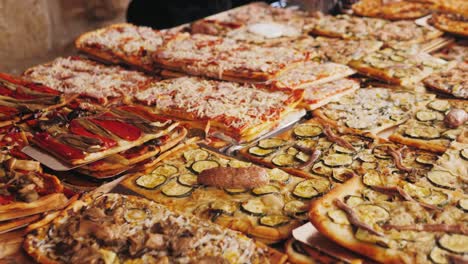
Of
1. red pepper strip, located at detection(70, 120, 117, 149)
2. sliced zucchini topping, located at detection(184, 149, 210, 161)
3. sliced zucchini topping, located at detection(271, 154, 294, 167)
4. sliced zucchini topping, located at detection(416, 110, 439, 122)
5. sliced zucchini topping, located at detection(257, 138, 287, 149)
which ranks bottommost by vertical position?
sliced zucchini topping, located at detection(271, 154, 294, 167)

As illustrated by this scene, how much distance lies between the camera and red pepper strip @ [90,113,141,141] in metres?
4.49

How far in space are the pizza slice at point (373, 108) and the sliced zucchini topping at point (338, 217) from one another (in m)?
1.92

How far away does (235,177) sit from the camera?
13.3 ft

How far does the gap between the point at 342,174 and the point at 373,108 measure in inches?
66.2

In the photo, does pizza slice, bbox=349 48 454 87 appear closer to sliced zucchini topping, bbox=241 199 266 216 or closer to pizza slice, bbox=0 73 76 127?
sliced zucchini topping, bbox=241 199 266 216

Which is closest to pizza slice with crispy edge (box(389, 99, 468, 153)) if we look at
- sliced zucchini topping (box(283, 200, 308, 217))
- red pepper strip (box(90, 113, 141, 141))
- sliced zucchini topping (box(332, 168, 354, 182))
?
sliced zucchini topping (box(332, 168, 354, 182))

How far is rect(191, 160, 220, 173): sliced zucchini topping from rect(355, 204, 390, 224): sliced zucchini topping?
1366mm

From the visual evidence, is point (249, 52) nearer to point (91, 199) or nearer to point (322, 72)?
point (322, 72)

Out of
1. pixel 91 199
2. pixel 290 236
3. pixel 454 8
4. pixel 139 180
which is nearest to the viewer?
pixel 290 236

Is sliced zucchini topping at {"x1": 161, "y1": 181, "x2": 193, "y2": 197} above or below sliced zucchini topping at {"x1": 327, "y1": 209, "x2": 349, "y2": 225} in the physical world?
below

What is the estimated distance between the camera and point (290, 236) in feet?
11.6

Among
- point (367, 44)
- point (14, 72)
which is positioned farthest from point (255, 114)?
point (14, 72)

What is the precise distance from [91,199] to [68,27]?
7.69 m

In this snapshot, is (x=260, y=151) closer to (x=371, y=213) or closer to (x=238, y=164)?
(x=238, y=164)
